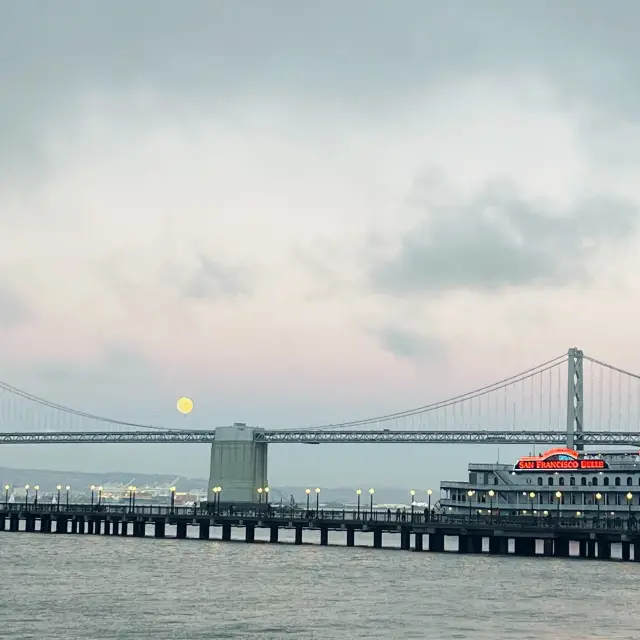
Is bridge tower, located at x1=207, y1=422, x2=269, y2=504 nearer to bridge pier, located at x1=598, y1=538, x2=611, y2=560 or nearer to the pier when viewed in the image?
the pier

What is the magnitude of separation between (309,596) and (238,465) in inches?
4148

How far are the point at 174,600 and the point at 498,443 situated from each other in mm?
123818

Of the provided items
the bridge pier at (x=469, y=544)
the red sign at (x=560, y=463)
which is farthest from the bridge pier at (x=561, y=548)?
the red sign at (x=560, y=463)

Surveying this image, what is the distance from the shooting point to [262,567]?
96000mm

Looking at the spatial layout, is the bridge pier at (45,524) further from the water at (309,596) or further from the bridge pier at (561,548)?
the bridge pier at (561,548)

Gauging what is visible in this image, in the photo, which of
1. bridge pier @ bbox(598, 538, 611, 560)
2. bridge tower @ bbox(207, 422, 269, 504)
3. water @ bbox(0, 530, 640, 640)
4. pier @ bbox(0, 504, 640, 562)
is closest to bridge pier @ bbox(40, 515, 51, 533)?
pier @ bbox(0, 504, 640, 562)

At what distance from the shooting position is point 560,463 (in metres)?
137

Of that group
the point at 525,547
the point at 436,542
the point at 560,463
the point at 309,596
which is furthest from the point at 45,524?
the point at 309,596

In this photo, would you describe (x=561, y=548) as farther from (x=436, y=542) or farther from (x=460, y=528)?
(x=460, y=528)

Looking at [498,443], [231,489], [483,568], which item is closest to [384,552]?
[483,568]

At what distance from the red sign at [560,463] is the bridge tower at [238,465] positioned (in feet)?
160

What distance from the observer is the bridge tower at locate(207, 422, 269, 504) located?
178 m

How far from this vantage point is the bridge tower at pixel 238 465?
583 feet

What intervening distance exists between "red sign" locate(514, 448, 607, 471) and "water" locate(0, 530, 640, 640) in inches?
1197
